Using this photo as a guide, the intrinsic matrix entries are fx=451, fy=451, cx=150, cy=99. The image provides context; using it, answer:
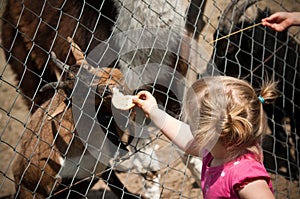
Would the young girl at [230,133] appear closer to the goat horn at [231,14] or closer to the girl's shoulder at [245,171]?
the girl's shoulder at [245,171]

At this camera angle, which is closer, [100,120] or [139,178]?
[100,120]

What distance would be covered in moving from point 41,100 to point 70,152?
426 mm

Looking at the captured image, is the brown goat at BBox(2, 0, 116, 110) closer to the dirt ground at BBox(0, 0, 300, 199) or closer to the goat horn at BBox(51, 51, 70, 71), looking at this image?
the goat horn at BBox(51, 51, 70, 71)

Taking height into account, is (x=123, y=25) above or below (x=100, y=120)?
above

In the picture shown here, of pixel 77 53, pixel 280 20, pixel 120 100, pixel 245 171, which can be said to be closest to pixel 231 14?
pixel 280 20

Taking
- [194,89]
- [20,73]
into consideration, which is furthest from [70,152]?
[194,89]

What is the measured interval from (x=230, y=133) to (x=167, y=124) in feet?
1.42

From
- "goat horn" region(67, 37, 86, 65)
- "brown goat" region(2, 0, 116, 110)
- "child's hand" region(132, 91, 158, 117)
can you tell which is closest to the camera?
"child's hand" region(132, 91, 158, 117)

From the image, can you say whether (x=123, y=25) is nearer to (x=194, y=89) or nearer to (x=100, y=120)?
(x=100, y=120)

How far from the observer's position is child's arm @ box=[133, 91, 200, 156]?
7.51 feet

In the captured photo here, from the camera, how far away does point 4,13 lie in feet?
10.2

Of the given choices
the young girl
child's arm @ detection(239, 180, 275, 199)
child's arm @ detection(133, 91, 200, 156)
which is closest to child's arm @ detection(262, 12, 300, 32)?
the young girl

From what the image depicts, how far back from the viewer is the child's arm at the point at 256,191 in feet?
6.36

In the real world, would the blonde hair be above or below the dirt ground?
below
